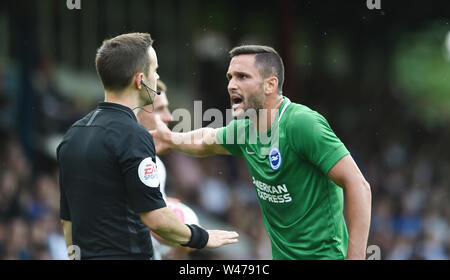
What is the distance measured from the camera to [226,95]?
49.8 ft

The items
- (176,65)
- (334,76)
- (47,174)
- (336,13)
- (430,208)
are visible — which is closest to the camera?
(47,174)

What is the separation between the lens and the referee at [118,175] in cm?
370

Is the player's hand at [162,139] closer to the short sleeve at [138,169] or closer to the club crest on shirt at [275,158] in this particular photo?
the club crest on shirt at [275,158]

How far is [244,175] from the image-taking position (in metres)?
13.1

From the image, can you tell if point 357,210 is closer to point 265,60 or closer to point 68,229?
point 265,60

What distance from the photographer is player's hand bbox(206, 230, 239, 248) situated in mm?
3984

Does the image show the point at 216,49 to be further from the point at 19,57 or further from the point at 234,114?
the point at 234,114

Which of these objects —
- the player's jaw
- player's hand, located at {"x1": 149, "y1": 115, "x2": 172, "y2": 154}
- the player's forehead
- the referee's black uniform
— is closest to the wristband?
the referee's black uniform

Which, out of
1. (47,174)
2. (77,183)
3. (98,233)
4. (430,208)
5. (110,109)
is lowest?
(430,208)

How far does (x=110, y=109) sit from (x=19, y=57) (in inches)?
320

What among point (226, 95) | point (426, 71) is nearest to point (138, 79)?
point (226, 95)

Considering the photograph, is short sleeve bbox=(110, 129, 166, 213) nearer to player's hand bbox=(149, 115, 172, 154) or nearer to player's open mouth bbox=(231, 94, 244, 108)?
player's open mouth bbox=(231, 94, 244, 108)

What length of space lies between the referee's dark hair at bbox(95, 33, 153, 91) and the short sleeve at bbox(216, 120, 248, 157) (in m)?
1.22
